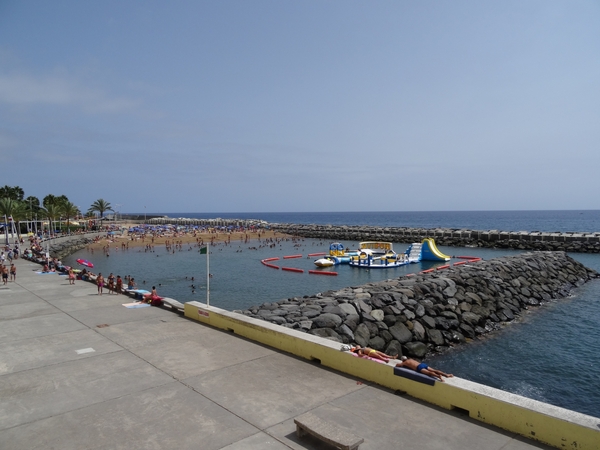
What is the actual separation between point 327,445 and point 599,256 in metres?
57.4

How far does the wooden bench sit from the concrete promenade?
0.98 ft

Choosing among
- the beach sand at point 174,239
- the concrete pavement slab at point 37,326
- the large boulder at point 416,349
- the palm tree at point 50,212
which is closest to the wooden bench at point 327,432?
the concrete pavement slab at point 37,326

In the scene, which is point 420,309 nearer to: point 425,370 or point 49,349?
point 425,370

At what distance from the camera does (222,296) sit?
29312 millimetres

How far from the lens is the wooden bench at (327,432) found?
530cm

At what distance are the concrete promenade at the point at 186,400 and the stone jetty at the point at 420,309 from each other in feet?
17.8

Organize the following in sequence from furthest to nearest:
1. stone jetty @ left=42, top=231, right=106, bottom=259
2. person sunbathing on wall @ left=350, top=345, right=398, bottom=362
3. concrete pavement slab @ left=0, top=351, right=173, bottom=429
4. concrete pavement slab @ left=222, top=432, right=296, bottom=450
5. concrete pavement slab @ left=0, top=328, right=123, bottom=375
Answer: stone jetty @ left=42, top=231, right=106, bottom=259 → concrete pavement slab @ left=0, top=328, right=123, bottom=375 → person sunbathing on wall @ left=350, top=345, right=398, bottom=362 → concrete pavement slab @ left=0, top=351, right=173, bottom=429 → concrete pavement slab @ left=222, top=432, right=296, bottom=450

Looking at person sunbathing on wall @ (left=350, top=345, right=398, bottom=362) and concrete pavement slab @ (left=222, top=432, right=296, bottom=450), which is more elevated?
person sunbathing on wall @ (left=350, top=345, right=398, bottom=362)

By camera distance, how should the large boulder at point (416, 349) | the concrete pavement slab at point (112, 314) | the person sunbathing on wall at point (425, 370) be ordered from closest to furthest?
1. the person sunbathing on wall at point (425, 370)
2. the concrete pavement slab at point (112, 314)
3. the large boulder at point (416, 349)

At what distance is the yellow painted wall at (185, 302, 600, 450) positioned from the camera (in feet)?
17.9

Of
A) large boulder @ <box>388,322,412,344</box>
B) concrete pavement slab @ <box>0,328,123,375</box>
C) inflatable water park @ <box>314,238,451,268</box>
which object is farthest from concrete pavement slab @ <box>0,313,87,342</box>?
inflatable water park @ <box>314,238,451,268</box>

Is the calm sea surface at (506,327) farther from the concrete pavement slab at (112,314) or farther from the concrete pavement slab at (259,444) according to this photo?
the concrete pavement slab at (112,314)

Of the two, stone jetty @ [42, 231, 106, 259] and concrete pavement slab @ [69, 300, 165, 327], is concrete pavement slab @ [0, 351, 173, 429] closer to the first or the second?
concrete pavement slab @ [69, 300, 165, 327]

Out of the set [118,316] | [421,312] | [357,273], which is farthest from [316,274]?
[118,316]
